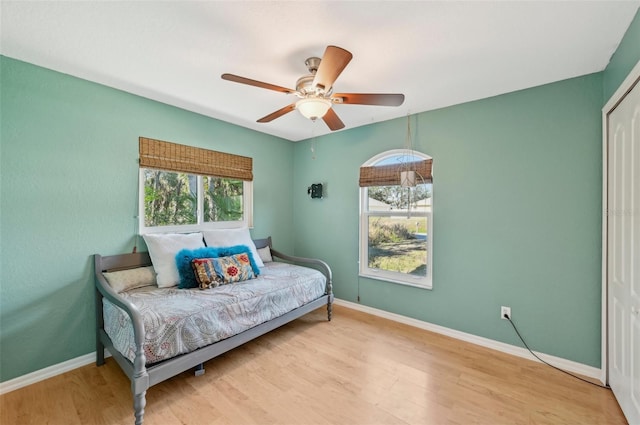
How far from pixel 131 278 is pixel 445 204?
3.19 meters

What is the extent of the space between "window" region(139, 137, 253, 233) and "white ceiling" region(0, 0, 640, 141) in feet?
2.18

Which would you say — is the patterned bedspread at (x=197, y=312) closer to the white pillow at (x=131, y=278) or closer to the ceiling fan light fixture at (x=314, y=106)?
the white pillow at (x=131, y=278)

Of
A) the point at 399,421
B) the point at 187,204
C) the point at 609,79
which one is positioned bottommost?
the point at 399,421

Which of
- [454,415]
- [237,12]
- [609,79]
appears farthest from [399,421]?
[609,79]

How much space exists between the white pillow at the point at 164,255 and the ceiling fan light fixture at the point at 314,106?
1853mm

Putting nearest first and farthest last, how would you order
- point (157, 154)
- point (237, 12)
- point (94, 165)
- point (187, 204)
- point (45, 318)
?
point (237, 12)
point (45, 318)
point (94, 165)
point (157, 154)
point (187, 204)

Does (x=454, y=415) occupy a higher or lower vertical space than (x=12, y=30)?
lower

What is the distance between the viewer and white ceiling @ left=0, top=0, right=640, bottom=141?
153cm

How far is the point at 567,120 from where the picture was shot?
7.48ft

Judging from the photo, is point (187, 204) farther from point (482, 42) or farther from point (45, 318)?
point (482, 42)

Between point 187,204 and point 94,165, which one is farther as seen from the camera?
point 187,204

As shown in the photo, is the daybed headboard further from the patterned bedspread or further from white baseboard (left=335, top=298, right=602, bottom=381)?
white baseboard (left=335, top=298, right=602, bottom=381)

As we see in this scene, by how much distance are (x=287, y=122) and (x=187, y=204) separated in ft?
5.16

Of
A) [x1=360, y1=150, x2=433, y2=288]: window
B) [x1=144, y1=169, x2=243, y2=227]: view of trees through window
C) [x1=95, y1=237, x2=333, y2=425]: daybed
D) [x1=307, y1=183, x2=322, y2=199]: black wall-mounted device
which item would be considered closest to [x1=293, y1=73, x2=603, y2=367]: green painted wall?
[x1=360, y1=150, x2=433, y2=288]: window
